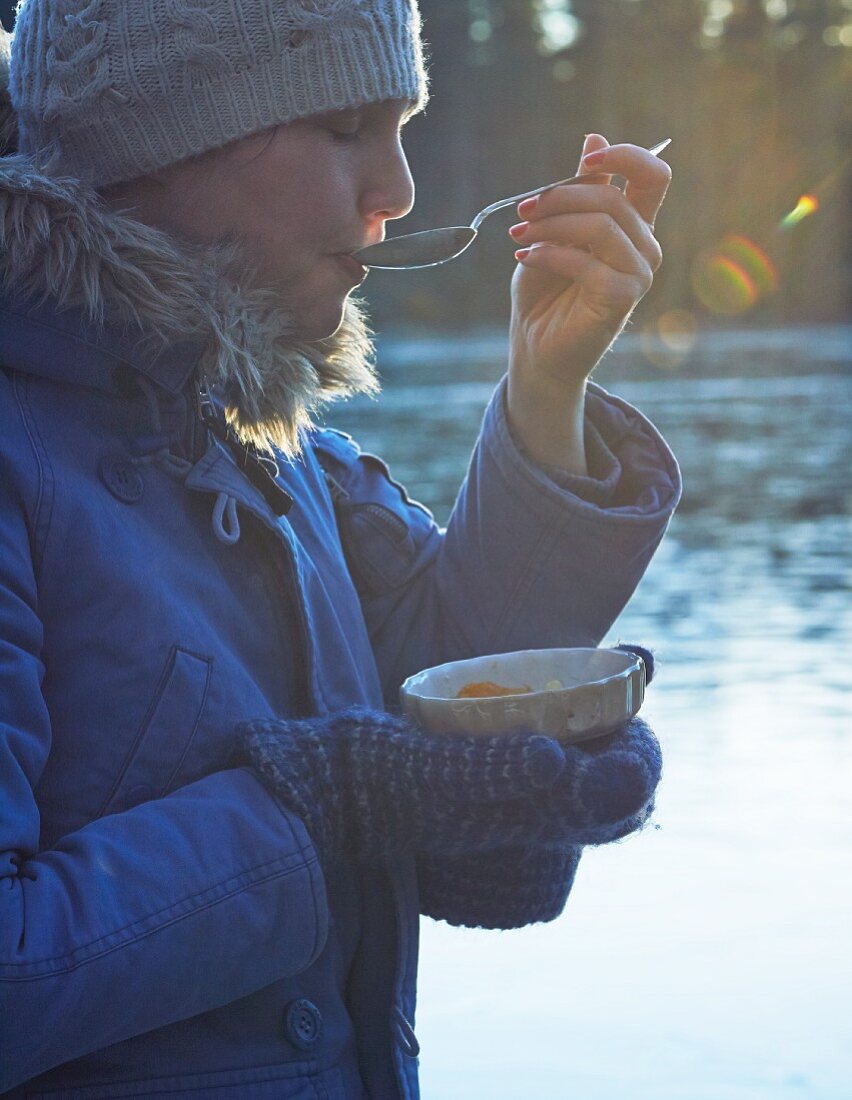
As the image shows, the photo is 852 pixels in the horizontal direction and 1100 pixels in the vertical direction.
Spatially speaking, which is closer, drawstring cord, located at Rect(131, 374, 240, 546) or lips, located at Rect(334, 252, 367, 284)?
drawstring cord, located at Rect(131, 374, 240, 546)

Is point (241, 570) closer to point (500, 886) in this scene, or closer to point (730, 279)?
point (500, 886)

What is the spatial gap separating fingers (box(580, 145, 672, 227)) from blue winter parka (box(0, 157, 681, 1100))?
1.68 ft


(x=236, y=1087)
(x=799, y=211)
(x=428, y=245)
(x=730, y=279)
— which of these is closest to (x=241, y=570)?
(x=236, y=1087)

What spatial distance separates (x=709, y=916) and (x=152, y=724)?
2.13 m

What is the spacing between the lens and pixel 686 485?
916cm

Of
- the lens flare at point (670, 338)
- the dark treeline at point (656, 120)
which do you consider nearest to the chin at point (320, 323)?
the lens flare at point (670, 338)

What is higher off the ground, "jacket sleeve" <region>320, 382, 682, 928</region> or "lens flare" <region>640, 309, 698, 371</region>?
"jacket sleeve" <region>320, 382, 682, 928</region>

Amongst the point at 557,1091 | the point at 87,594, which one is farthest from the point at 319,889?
the point at 557,1091

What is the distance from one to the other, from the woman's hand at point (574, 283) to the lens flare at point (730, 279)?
34338 mm

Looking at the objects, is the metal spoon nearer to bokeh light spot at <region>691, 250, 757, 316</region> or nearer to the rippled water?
the rippled water

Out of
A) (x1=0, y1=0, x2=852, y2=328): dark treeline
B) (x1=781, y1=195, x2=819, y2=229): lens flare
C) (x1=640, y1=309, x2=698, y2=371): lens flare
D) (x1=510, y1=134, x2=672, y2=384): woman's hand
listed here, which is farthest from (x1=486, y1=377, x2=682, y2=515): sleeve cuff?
(x1=0, y1=0, x2=852, y2=328): dark treeline

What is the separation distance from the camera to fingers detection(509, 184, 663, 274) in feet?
5.91

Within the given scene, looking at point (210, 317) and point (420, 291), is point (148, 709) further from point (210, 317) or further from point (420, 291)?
point (420, 291)

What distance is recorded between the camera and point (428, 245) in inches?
80.8
